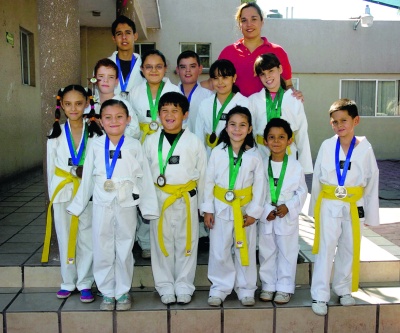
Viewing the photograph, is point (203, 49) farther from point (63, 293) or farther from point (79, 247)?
point (63, 293)

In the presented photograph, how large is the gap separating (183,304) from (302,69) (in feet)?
36.4

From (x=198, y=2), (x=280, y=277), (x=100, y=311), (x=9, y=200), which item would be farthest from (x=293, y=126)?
(x=198, y=2)

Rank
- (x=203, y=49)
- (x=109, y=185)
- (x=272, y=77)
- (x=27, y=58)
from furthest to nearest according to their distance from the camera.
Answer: (x=203, y=49) → (x=27, y=58) → (x=272, y=77) → (x=109, y=185)

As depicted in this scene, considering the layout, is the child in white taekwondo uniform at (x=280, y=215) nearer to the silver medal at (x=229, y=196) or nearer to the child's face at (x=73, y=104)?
the silver medal at (x=229, y=196)

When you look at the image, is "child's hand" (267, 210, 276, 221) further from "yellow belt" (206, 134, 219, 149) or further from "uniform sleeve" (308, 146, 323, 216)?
"yellow belt" (206, 134, 219, 149)

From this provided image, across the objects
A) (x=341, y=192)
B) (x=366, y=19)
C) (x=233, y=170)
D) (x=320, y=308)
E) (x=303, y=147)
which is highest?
(x=366, y=19)

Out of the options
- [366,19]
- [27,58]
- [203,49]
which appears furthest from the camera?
[366,19]

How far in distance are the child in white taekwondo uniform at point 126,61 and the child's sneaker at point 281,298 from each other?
1968 millimetres

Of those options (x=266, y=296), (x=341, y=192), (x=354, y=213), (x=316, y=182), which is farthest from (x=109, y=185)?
(x=354, y=213)

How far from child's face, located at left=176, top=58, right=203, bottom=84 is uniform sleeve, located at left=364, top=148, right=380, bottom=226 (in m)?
1.55

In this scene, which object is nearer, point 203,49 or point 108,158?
point 108,158

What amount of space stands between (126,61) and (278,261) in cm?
208

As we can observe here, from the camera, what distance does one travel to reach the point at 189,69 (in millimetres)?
3832

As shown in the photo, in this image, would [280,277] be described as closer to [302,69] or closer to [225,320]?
[225,320]
